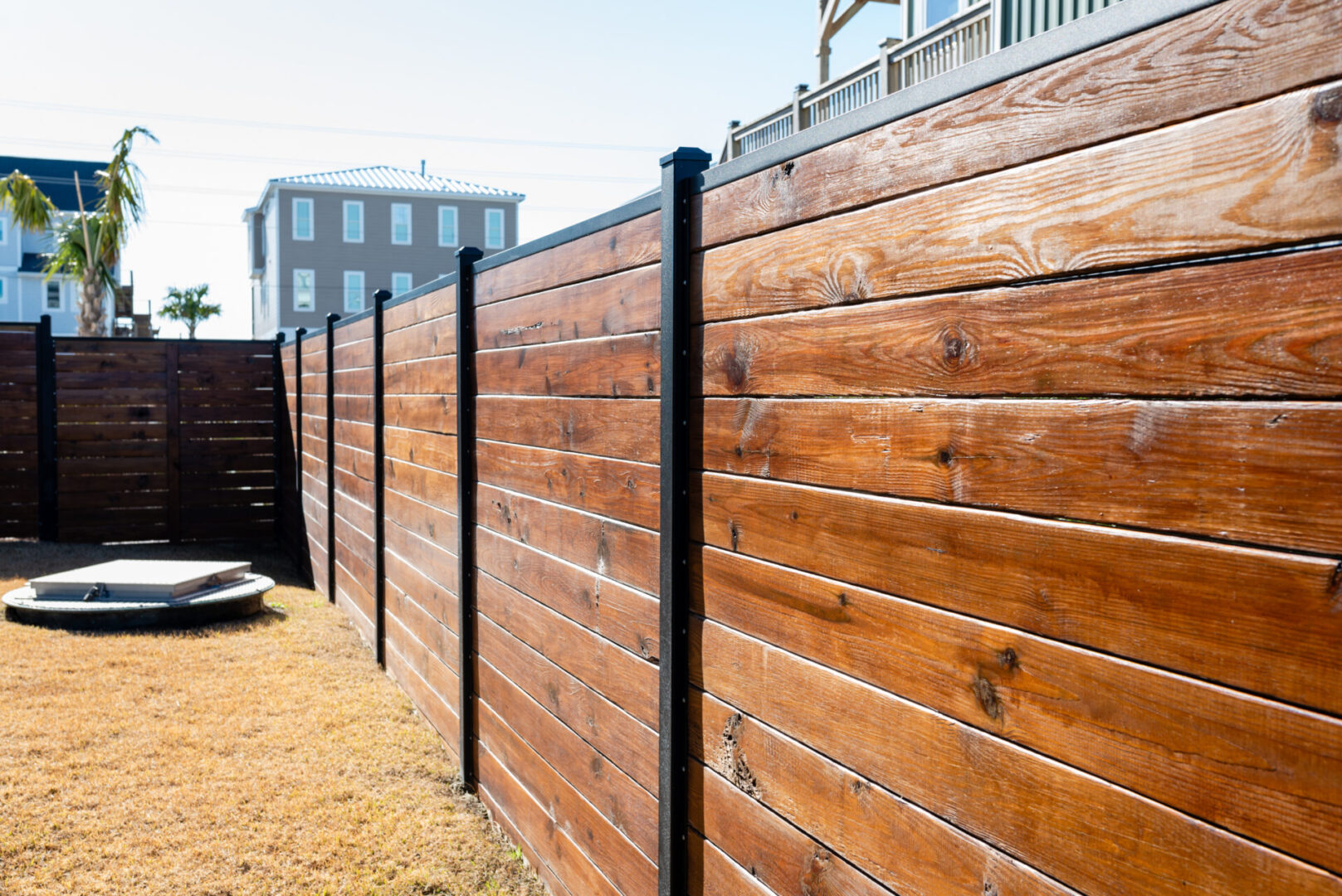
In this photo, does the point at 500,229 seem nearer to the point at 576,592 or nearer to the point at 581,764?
the point at 576,592

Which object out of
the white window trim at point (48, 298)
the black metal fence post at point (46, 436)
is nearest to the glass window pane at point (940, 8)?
the black metal fence post at point (46, 436)

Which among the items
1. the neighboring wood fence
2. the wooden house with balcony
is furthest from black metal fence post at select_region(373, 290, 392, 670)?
the neighboring wood fence

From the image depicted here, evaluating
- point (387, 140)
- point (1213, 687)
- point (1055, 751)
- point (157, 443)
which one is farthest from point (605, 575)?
point (387, 140)

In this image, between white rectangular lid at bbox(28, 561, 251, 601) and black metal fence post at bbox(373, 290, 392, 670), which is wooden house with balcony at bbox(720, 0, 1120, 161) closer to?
black metal fence post at bbox(373, 290, 392, 670)

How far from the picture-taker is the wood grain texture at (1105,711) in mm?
1092

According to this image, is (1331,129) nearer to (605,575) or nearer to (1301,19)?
(1301,19)

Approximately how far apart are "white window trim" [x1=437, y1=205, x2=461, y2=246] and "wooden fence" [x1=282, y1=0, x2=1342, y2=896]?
109 ft

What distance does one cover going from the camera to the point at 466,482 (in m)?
4.16

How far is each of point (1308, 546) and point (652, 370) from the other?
5.47 ft

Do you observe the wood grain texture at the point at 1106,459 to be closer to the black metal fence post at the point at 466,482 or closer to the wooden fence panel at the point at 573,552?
the wooden fence panel at the point at 573,552

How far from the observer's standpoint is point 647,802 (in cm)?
258

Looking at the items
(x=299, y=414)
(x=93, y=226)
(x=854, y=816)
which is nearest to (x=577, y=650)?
(x=854, y=816)

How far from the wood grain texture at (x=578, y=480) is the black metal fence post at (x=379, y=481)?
215cm

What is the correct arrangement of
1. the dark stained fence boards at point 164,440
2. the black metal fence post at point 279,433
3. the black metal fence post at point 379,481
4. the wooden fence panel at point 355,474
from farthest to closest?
the black metal fence post at point 279,433 < the dark stained fence boards at point 164,440 < the wooden fence panel at point 355,474 < the black metal fence post at point 379,481
